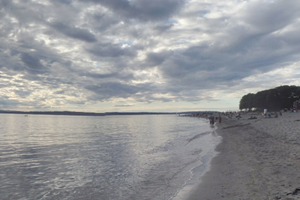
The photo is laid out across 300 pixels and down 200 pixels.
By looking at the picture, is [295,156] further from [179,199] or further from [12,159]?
[12,159]

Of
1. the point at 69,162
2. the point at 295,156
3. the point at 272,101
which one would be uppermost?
the point at 272,101

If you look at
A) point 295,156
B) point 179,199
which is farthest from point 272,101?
point 179,199

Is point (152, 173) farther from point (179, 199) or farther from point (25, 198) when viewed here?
point (25, 198)

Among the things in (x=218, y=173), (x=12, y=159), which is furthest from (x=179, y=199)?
(x=12, y=159)

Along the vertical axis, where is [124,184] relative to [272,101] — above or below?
below

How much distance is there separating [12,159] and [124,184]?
10.4 meters

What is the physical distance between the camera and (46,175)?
1090 centimetres

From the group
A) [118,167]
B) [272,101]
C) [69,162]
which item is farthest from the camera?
[272,101]

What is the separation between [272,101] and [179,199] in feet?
350

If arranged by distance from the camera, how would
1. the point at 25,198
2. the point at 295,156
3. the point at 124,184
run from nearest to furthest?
the point at 25,198, the point at 124,184, the point at 295,156

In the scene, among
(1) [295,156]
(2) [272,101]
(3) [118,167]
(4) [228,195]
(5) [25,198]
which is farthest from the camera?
(2) [272,101]

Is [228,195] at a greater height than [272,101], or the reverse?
[272,101]

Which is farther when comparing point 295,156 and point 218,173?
point 295,156

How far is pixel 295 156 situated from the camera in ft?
34.7
